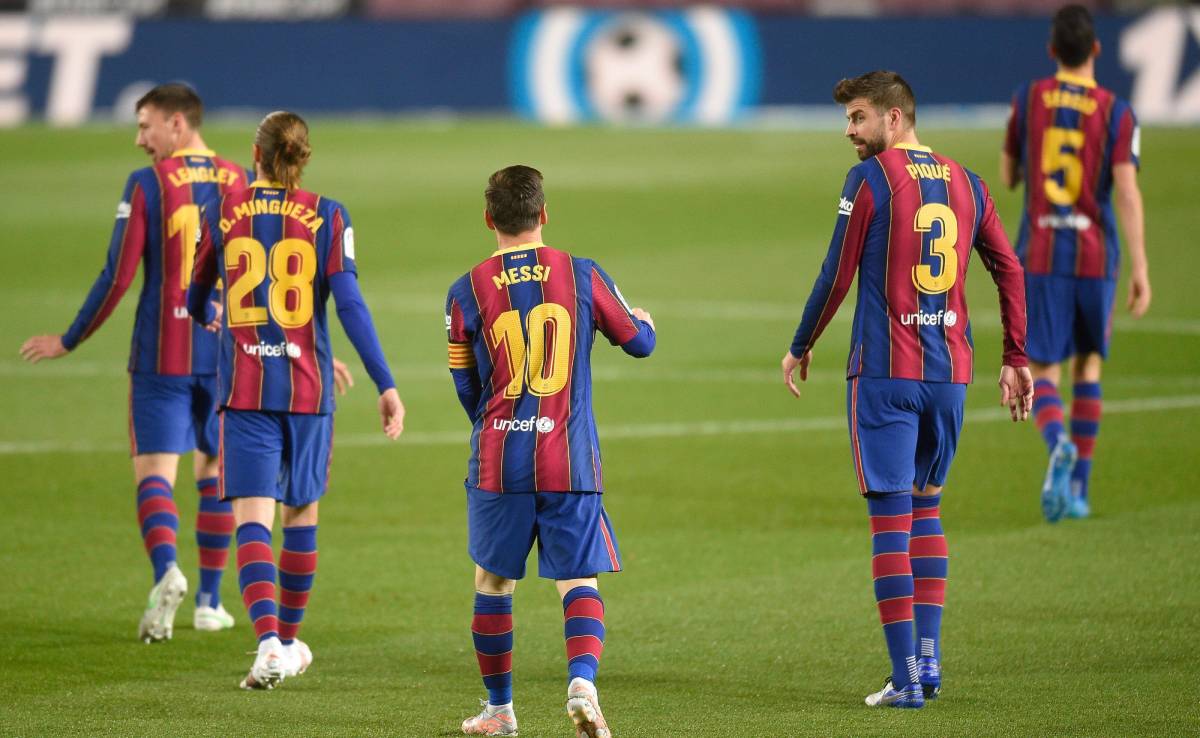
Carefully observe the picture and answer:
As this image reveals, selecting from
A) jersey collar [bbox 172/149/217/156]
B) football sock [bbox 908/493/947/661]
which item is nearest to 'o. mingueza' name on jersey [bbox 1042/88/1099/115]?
football sock [bbox 908/493/947/661]

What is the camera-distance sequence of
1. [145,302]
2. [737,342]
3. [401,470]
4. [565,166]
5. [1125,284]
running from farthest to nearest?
[565,166]
[1125,284]
[737,342]
[401,470]
[145,302]

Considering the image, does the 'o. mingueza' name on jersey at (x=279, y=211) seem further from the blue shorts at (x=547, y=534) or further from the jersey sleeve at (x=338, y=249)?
the blue shorts at (x=547, y=534)

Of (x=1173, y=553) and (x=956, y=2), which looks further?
(x=956, y=2)

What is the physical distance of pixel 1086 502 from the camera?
30.0 feet

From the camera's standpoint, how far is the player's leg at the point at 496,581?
5621 millimetres

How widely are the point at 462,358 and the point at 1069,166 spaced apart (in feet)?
14.7

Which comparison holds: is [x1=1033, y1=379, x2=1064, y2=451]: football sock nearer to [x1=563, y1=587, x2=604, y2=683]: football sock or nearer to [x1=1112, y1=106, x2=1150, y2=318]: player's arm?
[x1=1112, y1=106, x2=1150, y2=318]: player's arm

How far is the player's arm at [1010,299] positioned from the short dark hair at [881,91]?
15.0 inches

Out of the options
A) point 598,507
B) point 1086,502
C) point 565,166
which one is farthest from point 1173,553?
point 565,166

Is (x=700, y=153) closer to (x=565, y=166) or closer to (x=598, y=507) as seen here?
(x=565, y=166)

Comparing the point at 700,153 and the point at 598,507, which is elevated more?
the point at 700,153

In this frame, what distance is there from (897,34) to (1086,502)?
18180mm

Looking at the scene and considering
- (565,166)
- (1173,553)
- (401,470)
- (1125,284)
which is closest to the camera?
(1173,553)

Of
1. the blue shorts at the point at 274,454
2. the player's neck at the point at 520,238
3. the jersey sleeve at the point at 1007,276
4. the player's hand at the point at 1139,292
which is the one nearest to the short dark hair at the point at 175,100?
the blue shorts at the point at 274,454
